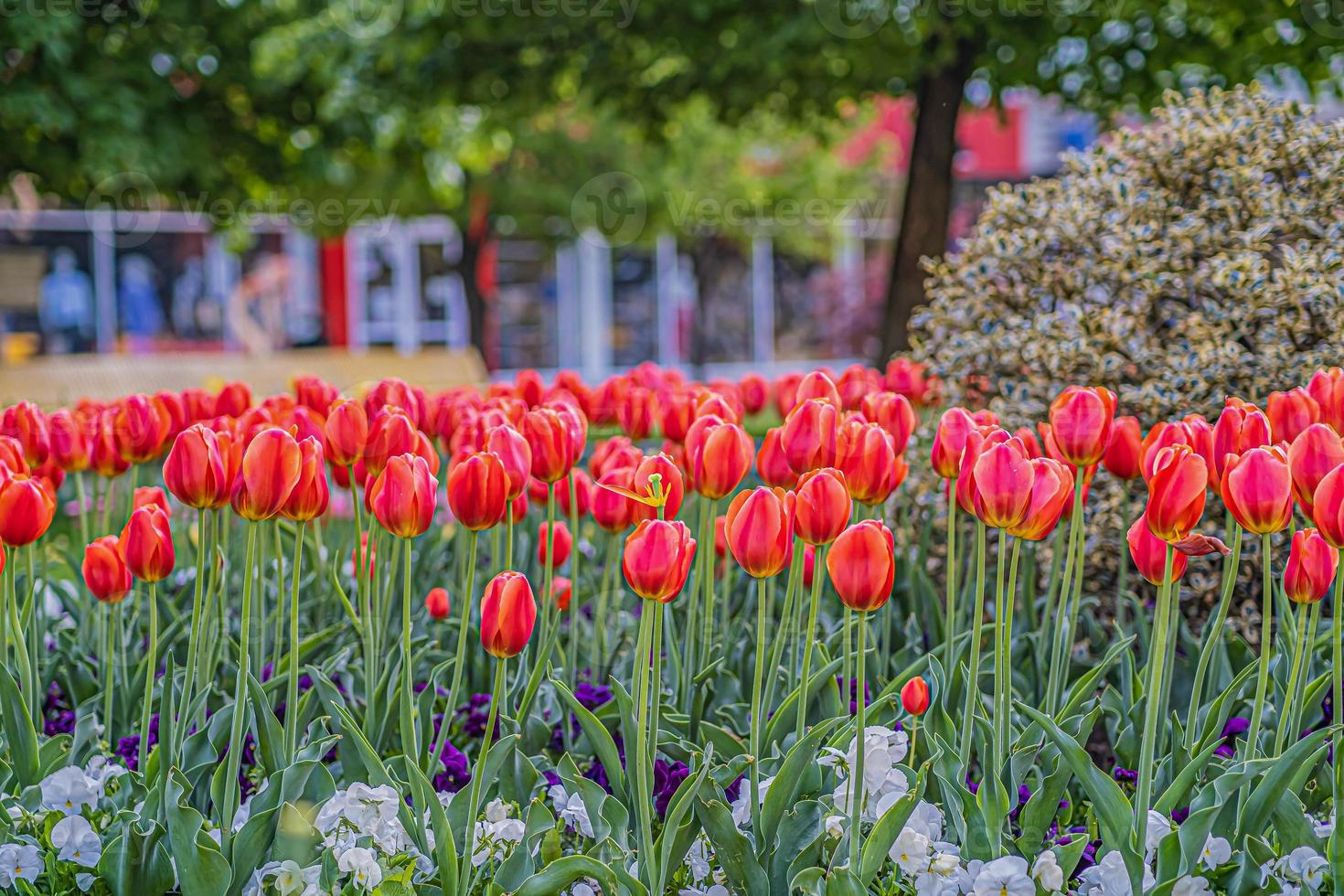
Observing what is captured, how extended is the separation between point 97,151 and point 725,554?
6249 millimetres

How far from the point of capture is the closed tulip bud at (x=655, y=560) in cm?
201

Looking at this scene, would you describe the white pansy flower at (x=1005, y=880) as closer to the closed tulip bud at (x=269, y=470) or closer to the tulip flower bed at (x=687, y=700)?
the tulip flower bed at (x=687, y=700)

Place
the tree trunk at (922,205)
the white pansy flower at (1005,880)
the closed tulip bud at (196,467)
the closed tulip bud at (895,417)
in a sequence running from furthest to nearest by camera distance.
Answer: the tree trunk at (922,205) → the closed tulip bud at (895,417) → the closed tulip bud at (196,467) → the white pansy flower at (1005,880)

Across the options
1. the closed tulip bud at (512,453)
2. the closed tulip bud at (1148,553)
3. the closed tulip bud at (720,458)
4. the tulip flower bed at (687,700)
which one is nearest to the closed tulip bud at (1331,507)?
the tulip flower bed at (687,700)

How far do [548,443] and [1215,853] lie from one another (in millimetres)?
1310

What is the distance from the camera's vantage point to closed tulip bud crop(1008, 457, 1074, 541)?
2.11m

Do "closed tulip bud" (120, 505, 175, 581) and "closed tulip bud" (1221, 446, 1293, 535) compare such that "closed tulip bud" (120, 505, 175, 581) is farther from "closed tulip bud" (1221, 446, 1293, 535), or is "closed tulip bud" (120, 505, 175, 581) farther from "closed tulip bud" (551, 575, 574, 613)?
"closed tulip bud" (1221, 446, 1293, 535)

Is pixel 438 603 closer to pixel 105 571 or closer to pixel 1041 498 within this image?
pixel 105 571

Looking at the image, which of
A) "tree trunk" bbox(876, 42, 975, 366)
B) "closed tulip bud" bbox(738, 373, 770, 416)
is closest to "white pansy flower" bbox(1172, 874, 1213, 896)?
"closed tulip bud" bbox(738, 373, 770, 416)

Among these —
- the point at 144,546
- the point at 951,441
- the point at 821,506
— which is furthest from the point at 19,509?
the point at 951,441

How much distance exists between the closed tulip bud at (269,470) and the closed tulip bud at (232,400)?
1662mm

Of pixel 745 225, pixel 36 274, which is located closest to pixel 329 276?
pixel 36 274

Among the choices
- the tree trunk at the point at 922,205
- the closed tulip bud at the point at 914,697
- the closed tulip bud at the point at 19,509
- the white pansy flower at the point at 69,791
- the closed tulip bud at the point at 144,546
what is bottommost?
the white pansy flower at the point at 69,791

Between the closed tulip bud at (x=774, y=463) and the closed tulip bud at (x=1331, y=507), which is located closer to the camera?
the closed tulip bud at (x=1331, y=507)
